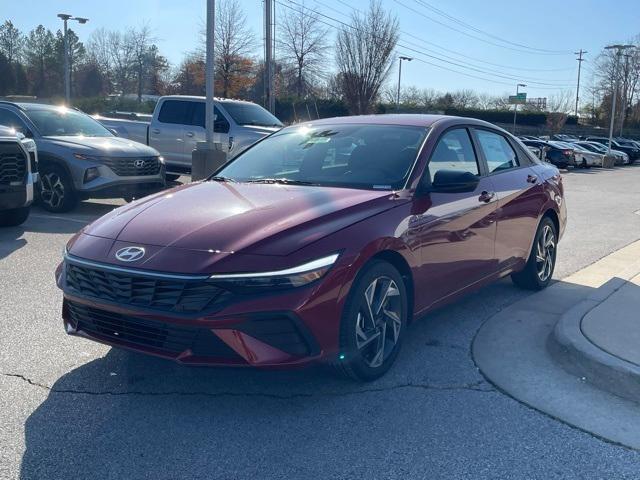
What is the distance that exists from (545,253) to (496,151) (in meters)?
1.31

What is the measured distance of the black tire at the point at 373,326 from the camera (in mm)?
3688

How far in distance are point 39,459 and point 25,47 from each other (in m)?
72.2

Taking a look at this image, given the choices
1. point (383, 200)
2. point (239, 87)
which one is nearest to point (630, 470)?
point (383, 200)

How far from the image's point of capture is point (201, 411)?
366 centimetres

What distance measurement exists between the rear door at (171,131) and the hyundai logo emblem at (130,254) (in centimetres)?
1073

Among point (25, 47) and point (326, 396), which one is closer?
point (326, 396)

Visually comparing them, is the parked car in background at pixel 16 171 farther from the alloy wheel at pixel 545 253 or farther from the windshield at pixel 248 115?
the alloy wheel at pixel 545 253

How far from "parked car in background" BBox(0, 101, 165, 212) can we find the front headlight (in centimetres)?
711

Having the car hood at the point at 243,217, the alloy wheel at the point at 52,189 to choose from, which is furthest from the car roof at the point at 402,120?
the alloy wheel at the point at 52,189

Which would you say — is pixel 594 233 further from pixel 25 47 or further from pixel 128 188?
pixel 25 47

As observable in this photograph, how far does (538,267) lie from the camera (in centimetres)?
635

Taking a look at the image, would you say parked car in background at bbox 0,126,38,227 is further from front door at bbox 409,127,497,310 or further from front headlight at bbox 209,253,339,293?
front headlight at bbox 209,253,339,293

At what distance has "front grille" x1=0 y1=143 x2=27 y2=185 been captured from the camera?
8.09 meters

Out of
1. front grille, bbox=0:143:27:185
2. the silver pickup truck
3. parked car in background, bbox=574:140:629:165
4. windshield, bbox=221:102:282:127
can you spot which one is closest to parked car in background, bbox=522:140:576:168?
parked car in background, bbox=574:140:629:165
